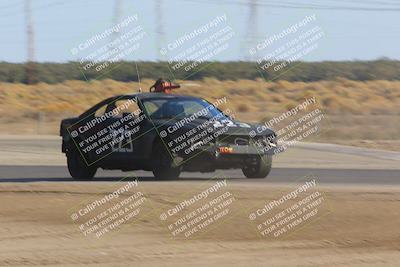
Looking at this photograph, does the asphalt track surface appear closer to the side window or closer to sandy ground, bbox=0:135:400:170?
the side window

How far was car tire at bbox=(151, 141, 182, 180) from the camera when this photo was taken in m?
19.8

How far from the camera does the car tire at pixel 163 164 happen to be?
19766 millimetres

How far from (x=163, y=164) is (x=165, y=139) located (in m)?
0.43

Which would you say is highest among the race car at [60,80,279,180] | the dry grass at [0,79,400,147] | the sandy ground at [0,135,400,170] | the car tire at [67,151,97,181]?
the race car at [60,80,279,180]

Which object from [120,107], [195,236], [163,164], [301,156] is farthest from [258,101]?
[195,236]

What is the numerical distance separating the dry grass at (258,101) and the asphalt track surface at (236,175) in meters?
17.6

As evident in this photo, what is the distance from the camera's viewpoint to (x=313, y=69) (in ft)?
392

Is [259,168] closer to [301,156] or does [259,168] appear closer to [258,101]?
[301,156]

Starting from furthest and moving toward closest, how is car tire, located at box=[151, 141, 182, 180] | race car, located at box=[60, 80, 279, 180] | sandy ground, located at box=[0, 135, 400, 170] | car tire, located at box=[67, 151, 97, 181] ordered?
1. sandy ground, located at box=[0, 135, 400, 170]
2. car tire, located at box=[67, 151, 97, 181]
3. car tire, located at box=[151, 141, 182, 180]
4. race car, located at box=[60, 80, 279, 180]

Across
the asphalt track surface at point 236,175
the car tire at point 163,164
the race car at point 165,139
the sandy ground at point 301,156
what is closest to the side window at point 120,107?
the race car at point 165,139

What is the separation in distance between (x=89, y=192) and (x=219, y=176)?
15.9 ft

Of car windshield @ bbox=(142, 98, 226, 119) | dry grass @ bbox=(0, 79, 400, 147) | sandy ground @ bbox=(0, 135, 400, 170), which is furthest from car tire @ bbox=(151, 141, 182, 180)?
dry grass @ bbox=(0, 79, 400, 147)

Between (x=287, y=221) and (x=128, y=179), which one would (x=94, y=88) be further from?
(x=287, y=221)

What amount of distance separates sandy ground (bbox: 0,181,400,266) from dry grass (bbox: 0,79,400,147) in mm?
24201
